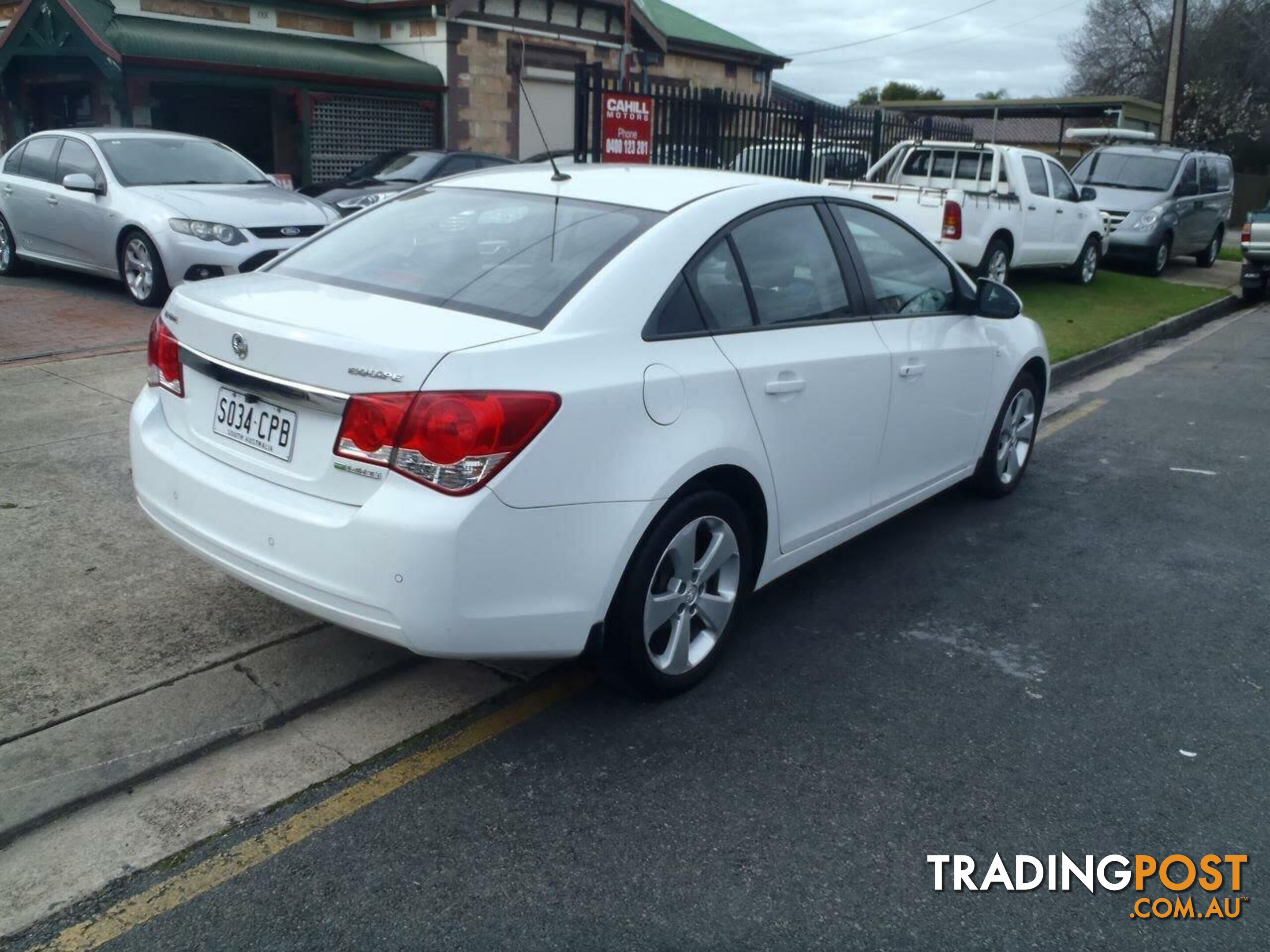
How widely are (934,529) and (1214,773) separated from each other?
2356 millimetres

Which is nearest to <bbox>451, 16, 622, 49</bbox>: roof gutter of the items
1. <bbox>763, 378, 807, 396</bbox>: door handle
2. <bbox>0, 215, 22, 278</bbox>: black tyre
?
<bbox>0, 215, 22, 278</bbox>: black tyre

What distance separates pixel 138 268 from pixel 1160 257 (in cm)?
1442

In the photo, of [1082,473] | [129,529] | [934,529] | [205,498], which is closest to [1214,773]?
[934,529]

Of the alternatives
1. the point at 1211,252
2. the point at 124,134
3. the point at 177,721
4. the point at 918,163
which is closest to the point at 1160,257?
the point at 1211,252

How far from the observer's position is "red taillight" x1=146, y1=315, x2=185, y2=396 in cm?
386

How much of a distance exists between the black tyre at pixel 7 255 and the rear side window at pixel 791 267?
1020cm

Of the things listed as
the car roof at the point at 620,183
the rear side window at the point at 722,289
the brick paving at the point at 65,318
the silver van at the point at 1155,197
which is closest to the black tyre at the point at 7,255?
the brick paving at the point at 65,318

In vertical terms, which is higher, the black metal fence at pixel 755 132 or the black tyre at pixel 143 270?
the black metal fence at pixel 755 132

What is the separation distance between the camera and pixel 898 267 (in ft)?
16.5

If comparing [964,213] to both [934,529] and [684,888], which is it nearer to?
[934,529]

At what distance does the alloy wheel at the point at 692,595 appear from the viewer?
12.2 feet

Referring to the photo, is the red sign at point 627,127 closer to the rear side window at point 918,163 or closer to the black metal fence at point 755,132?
the black metal fence at point 755,132

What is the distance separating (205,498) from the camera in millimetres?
3596

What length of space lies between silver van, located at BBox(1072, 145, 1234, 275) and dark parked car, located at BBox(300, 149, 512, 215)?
933 centimetres
